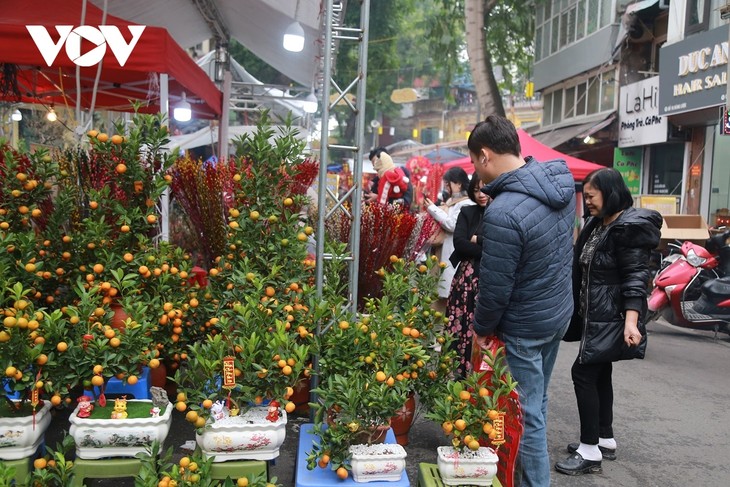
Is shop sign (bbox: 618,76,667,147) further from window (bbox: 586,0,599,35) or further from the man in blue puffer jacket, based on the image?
the man in blue puffer jacket

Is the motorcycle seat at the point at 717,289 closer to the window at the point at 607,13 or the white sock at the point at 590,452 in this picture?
the white sock at the point at 590,452

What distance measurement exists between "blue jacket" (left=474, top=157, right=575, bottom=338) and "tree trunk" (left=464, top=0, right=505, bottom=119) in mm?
10876

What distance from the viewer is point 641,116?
42.6ft

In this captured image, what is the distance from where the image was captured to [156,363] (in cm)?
281

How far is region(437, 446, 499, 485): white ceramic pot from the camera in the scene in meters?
2.67

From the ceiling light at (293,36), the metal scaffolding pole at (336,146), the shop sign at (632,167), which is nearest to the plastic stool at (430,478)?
the metal scaffolding pole at (336,146)

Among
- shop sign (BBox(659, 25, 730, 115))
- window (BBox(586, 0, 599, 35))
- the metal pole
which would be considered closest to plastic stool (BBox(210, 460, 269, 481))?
the metal pole

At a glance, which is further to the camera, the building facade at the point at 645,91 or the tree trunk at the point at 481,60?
the tree trunk at the point at 481,60

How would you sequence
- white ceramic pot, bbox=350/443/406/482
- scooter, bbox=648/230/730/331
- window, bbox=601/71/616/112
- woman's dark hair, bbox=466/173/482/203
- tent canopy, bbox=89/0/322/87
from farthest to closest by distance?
window, bbox=601/71/616/112 < tent canopy, bbox=89/0/322/87 < scooter, bbox=648/230/730/331 < woman's dark hair, bbox=466/173/482/203 < white ceramic pot, bbox=350/443/406/482

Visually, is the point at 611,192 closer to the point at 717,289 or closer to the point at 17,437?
the point at 17,437

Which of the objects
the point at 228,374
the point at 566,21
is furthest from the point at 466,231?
the point at 566,21

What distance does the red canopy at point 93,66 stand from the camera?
14.9ft

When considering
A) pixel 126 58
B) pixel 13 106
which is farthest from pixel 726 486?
pixel 13 106

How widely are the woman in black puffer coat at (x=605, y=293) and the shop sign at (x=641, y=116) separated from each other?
9558 mm
